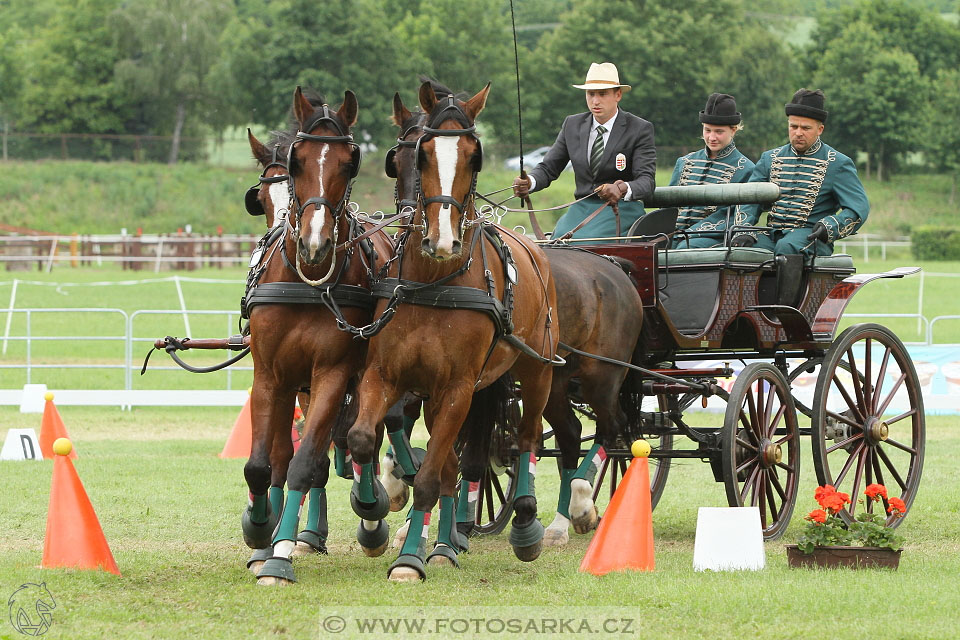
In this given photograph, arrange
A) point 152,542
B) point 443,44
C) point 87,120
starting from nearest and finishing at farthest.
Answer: point 152,542, point 87,120, point 443,44

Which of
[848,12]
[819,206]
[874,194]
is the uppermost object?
[848,12]

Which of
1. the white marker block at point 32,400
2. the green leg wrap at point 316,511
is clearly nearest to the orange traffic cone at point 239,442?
the white marker block at point 32,400

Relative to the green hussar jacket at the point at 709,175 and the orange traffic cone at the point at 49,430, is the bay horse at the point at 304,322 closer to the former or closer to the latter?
the green hussar jacket at the point at 709,175

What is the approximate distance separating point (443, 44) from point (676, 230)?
58.1 metres

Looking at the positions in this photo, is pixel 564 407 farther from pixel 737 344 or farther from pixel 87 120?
pixel 87 120

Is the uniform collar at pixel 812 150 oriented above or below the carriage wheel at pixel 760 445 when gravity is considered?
above

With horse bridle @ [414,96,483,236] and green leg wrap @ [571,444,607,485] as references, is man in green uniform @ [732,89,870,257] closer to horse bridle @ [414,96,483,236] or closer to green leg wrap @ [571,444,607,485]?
green leg wrap @ [571,444,607,485]

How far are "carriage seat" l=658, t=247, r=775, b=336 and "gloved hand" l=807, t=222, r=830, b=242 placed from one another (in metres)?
0.28

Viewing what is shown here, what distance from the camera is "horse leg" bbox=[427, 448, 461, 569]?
6.34 metres

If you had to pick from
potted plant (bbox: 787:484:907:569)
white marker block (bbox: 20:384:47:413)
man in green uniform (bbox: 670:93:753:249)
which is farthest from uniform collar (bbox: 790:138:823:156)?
white marker block (bbox: 20:384:47:413)

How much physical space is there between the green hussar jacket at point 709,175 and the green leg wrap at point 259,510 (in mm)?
3603

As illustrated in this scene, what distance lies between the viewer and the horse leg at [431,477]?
5863mm

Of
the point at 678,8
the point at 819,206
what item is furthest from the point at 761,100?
the point at 819,206

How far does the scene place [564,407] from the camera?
7527 mm
